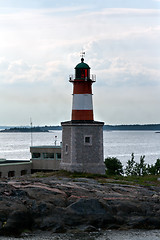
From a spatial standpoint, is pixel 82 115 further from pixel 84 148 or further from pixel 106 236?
pixel 106 236

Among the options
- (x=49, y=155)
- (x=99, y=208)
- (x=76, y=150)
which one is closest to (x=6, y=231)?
(x=99, y=208)

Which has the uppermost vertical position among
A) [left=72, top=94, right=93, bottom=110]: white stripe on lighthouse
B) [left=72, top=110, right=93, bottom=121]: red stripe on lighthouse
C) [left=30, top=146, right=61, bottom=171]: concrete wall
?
[left=72, top=94, right=93, bottom=110]: white stripe on lighthouse

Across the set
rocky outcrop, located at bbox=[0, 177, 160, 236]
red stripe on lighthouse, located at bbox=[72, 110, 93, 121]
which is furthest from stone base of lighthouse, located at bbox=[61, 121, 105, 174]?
rocky outcrop, located at bbox=[0, 177, 160, 236]

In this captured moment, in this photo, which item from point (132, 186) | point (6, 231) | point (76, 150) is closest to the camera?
point (6, 231)

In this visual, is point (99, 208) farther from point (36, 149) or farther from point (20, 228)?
point (36, 149)

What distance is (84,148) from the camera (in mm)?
41719

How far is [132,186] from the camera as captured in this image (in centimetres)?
3581

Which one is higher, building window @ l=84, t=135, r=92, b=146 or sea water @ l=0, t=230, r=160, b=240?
building window @ l=84, t=135, r=92, b=146

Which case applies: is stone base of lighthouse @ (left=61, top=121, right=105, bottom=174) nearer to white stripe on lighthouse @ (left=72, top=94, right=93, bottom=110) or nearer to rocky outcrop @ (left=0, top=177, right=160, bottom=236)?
white stripe on lighthouse @ (left=72, top=94, right=93, bottom=110)

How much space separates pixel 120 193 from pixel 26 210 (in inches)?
307

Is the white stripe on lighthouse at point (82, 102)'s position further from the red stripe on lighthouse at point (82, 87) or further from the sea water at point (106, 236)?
the sea water at point (106, 236)

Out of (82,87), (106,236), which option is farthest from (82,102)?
(106,236)

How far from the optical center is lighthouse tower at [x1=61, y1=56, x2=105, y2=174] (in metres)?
41.7

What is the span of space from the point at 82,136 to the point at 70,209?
13432mm
